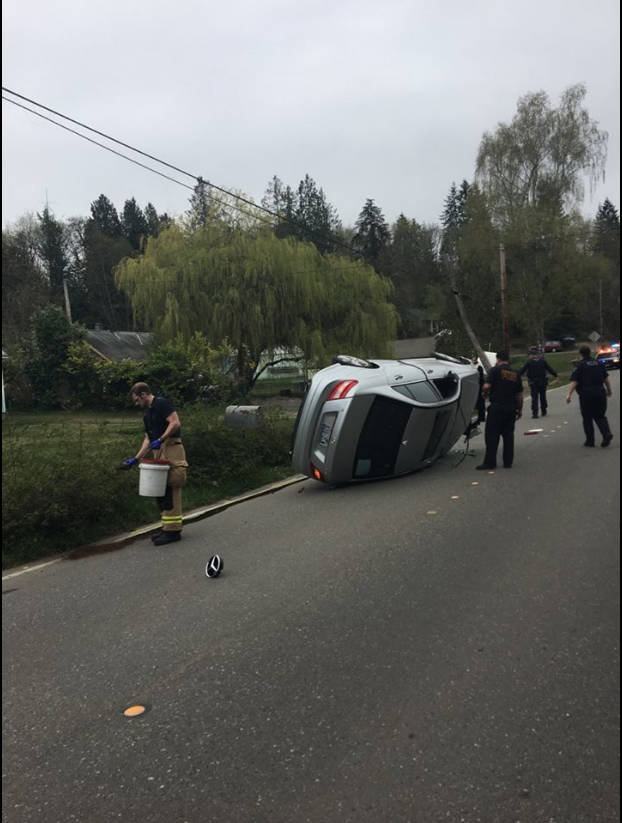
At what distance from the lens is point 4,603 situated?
4539mm

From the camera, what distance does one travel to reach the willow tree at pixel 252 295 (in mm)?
26281

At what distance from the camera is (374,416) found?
740 cm

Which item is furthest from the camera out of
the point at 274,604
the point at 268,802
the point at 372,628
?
the point at 274,604

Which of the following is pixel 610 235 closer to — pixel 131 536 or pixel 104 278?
pixel 131 536

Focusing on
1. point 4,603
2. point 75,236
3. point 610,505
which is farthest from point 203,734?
point 75,236

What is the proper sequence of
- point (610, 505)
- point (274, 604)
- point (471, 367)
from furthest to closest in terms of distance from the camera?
point (471, 367)
point (274, 604)
point (610, 505)

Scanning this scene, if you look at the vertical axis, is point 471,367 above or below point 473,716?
above

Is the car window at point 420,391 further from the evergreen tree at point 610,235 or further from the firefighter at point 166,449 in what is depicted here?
the evergreen tree at point 610,235

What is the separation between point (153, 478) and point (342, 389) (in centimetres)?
255

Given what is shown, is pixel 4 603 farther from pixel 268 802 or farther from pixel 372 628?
pixel 268 802

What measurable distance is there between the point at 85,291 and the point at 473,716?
149 feet

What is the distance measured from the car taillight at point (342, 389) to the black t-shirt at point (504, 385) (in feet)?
6.19

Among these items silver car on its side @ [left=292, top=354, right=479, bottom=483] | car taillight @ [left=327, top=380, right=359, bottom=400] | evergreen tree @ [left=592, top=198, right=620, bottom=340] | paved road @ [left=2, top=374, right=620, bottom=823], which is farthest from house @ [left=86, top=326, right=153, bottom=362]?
evergreen tree @ [left=592, top=198, right=620, bottom=340]

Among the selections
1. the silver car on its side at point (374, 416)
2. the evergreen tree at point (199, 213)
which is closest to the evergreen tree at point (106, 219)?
the evergreen tree at point (199, 213)
